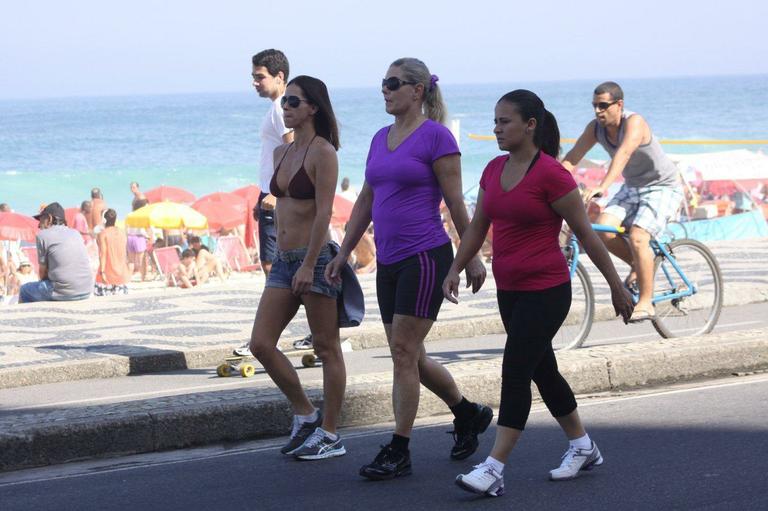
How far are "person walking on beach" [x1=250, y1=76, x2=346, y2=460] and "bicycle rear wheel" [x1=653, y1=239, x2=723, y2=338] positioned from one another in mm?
3890

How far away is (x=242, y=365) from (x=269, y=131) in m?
1.64

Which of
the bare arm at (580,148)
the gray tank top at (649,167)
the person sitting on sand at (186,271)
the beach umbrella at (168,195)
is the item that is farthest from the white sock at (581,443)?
the beach umbrella at (168,195)

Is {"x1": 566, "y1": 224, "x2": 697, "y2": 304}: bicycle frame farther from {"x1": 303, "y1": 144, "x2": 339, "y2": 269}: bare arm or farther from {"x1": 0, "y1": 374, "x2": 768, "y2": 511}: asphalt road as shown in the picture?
{"x1": 303, "y1": 144, "x2": 339, "y2": 269}: bare arm

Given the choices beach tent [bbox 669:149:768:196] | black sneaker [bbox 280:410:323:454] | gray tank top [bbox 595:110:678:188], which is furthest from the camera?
beach tent [bbox 669:149:768:196]

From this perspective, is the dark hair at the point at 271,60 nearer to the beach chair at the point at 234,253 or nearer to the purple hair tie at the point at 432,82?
the purple hair tie at the point at 432,82

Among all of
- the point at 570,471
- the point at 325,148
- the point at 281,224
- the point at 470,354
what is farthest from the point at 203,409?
the point at 470,354

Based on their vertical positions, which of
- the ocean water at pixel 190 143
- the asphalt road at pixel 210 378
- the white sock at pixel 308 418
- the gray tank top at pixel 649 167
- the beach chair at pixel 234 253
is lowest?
the ocean water at pixel 190 143

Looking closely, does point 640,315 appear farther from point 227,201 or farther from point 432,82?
point 227,201

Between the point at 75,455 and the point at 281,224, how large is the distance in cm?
153

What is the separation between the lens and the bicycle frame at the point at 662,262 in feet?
30.5

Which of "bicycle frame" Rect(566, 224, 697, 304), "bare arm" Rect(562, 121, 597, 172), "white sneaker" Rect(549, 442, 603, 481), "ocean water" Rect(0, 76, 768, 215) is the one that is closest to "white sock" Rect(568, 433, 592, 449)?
"white sneaker" Rect(549, 442, 603, 481)

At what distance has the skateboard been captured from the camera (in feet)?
30.0

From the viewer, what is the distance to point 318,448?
6332mm

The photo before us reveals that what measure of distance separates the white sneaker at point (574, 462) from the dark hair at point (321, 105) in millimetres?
1864
